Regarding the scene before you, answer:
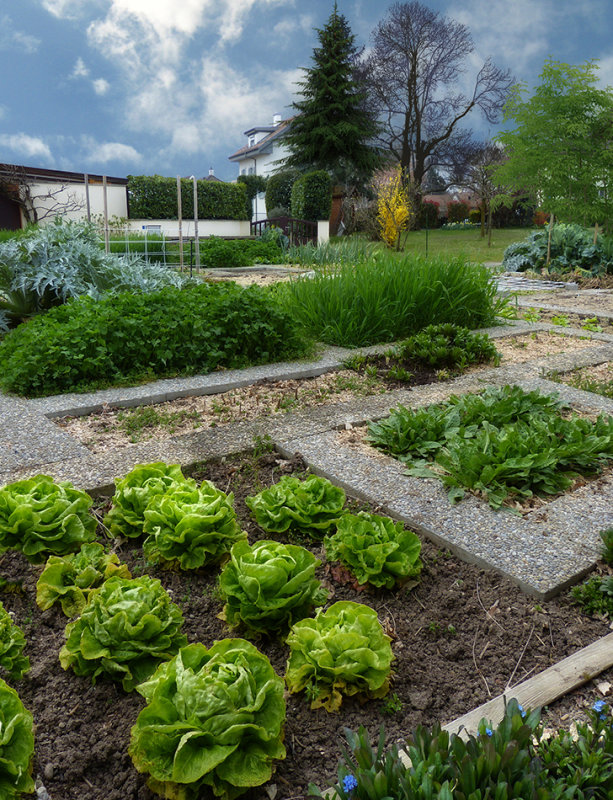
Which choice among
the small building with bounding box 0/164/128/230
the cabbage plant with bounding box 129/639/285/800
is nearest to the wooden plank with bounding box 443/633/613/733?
the cabbage plant with bounding box 129/639/285/800

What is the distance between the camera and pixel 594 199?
12688 mm

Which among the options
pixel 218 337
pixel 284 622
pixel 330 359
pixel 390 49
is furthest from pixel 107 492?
pixel 390 49

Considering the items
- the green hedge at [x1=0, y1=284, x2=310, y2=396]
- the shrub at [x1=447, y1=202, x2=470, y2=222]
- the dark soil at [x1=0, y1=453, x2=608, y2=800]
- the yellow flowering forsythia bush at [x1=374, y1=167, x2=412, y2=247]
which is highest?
the shrub at [x1=447, y1=202, x2=470, y2=222]

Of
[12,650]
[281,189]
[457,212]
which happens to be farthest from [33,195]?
[12,650]

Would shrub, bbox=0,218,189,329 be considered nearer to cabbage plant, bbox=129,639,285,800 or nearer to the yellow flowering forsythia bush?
cabbage plant, bbox=129,639,285,800

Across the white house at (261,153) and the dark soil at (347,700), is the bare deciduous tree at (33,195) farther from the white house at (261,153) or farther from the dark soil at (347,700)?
the dark soil at (347,700)

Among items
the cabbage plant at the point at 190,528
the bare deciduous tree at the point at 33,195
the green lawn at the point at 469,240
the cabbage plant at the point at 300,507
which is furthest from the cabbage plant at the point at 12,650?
the bare deciduous tree at the point at 33,195

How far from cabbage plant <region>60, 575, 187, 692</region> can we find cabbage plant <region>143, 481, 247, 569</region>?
0.34m

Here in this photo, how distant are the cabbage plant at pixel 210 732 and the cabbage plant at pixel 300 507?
872 mm

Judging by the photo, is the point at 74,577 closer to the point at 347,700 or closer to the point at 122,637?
the point at 122,637

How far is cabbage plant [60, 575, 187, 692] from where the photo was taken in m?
1.67

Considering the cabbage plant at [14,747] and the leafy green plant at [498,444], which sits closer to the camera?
the cabbage plant at [14,747]

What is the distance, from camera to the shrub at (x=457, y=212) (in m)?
32.5

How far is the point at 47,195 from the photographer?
2177cm
